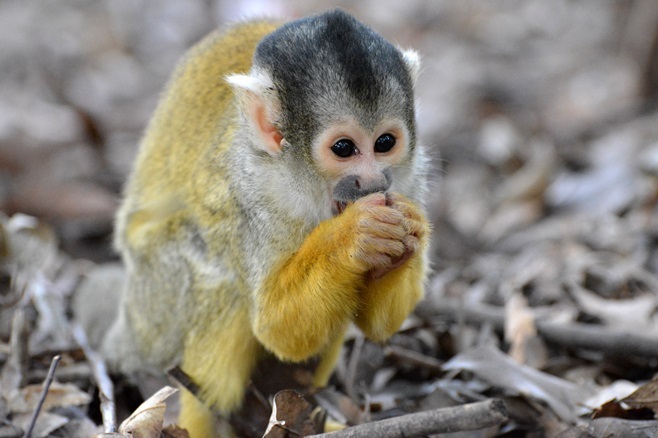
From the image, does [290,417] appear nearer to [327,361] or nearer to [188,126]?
[327,361]

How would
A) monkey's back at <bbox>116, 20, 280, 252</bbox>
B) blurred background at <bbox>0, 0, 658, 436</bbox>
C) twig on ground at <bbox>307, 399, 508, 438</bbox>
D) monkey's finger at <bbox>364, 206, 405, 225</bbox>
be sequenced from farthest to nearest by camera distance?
blurred background at <bbox>0, 0, 658, 436</bbox>
monkey's back at <bbox>116, 20, 280, 252</bbox>
monkey's finger at <bbox>364, 206, 405, 225</bbox>
twig on ground at <bbox>307, 399, 508, 438</bbox>

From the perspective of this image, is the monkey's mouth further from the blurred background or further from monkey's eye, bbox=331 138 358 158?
the blurred background

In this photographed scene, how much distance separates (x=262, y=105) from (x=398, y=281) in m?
0.91

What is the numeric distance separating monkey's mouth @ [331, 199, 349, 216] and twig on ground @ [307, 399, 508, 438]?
0.89m

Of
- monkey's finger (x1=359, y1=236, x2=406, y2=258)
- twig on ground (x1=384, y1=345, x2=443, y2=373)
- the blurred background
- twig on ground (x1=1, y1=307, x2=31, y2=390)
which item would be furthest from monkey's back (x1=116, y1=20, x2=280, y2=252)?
twig on ground (x1=384, y1=345, x2=443, y2=373)

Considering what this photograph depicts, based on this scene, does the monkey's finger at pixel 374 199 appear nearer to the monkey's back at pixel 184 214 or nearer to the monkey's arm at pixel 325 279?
the monkey's arm at pixel 325 279

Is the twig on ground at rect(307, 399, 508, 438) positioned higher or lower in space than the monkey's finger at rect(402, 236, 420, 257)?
lower

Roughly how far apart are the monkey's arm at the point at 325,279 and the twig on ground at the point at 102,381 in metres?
0.69

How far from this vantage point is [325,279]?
3.03 meters

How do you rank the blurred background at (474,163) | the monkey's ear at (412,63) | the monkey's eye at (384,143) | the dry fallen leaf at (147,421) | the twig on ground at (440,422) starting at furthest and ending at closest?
the blurred background at (474,163), the monkey's ear at (412,63), the monkey's eye at (384,143), the dry fallen leaf at (147,421), the twig on ground at (440,422)

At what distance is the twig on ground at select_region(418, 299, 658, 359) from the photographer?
3633 mm

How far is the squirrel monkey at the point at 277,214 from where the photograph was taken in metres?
2.98

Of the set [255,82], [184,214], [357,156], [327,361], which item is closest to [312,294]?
[357,156]

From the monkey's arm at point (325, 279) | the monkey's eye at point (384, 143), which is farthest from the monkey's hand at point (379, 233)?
the monkey's eye at point (384, 143)
